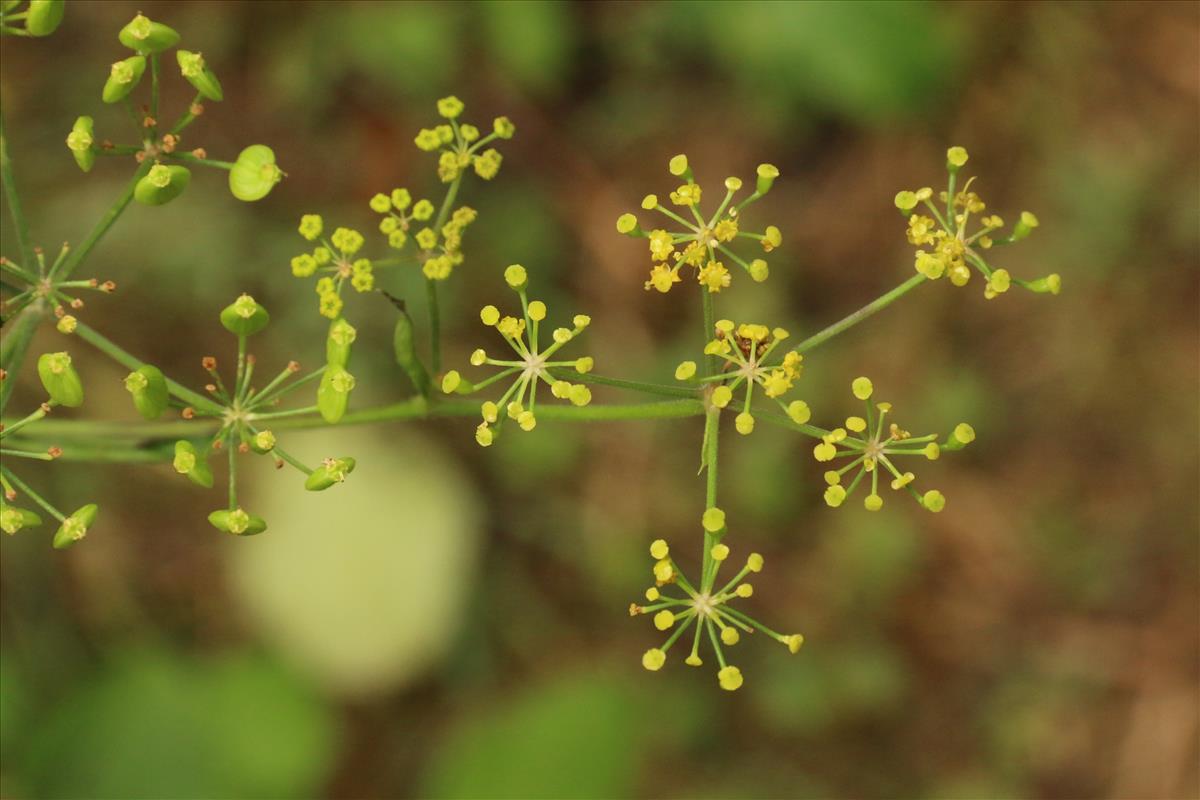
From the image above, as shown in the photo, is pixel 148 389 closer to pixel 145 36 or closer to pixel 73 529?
pixel 73 529

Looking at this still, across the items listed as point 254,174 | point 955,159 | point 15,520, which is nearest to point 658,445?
point 955,159

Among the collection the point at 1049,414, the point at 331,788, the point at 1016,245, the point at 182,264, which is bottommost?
the point at 331,788

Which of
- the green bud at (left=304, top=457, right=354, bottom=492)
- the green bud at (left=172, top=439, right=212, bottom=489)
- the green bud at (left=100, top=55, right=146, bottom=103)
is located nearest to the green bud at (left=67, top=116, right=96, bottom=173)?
the green bud at (left=100, top=55, right=146, bottom=103)

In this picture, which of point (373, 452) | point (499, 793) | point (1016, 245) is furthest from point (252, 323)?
point (1016, 245)

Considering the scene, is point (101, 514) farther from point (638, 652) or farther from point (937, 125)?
point (937, 125)

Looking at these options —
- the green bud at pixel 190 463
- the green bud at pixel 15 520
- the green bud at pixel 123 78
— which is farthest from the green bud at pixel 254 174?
the green bud at pixel 15 520

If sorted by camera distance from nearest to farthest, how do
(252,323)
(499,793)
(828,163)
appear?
(252,323)
(499,793)
(828,163)

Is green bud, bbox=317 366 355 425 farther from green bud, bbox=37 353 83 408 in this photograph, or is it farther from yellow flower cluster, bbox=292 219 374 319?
green bud, bbox=37 353 83 408
